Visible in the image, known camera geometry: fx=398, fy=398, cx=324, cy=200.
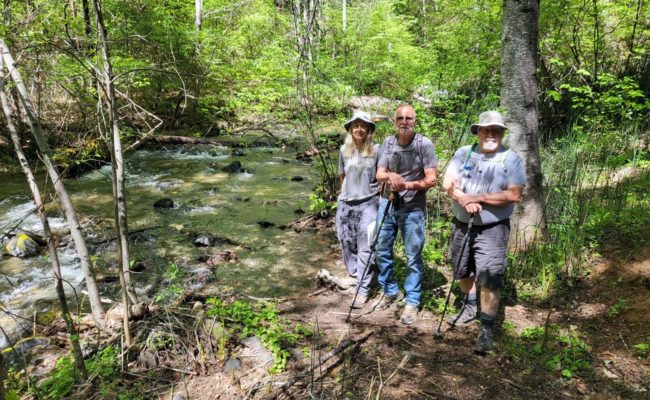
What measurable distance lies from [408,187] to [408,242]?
62cm

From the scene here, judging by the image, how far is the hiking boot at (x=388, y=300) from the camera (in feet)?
14.7

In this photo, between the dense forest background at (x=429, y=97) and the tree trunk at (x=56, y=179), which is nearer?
the tree trunk at (x=56, y=179)

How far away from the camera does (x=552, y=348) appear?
3508mm

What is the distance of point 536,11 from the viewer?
4.49 metres

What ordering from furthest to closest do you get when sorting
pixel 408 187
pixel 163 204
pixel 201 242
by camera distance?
pixel 163 204 < pixel 201 242 < pixel 408 187

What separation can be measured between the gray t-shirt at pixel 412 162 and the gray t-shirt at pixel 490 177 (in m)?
0.44

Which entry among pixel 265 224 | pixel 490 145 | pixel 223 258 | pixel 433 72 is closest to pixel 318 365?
pixel 490 145

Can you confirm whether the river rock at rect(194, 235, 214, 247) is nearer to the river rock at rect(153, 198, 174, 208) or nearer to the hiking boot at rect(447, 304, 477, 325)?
the river rock at rect(153, 198, 174, 208)

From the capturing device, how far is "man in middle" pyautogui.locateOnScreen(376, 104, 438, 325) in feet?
13.3

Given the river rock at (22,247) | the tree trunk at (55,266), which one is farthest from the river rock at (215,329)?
the river rock at (22,247)

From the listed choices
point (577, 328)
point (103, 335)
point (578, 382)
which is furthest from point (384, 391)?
point (103, 335)

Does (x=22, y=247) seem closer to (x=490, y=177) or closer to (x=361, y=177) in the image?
(x=361, y=177)

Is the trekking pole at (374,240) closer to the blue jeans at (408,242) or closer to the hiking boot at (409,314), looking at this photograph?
the blue jeans at (408,242)

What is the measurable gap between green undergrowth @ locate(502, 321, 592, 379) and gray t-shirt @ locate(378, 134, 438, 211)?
1.52m
